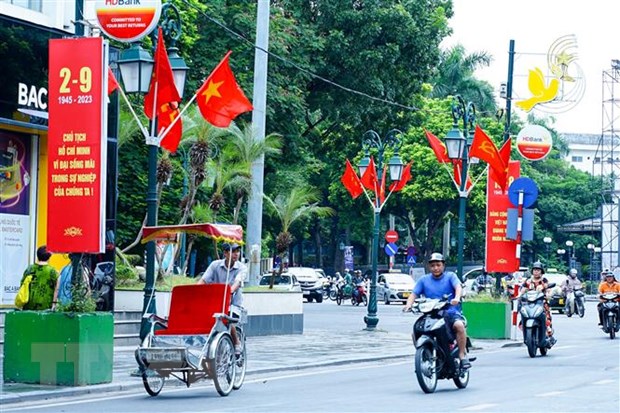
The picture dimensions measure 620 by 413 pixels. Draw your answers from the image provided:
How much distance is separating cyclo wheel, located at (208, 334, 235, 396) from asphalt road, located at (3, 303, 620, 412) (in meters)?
0.15

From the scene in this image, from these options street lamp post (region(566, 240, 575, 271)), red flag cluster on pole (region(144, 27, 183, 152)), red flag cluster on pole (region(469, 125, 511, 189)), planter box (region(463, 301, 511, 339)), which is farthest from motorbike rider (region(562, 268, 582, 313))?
street lamp post (region(566, 240, 575, 271))

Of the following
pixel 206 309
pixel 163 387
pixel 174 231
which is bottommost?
pixel 163 387

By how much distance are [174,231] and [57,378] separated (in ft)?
7.73

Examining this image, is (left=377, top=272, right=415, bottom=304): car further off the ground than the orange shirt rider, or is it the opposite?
the orange shirt rider

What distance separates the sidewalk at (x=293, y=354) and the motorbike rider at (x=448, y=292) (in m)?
3.80

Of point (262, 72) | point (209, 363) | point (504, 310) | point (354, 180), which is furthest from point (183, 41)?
point (209, 363)

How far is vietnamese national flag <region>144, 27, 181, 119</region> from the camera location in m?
18.4

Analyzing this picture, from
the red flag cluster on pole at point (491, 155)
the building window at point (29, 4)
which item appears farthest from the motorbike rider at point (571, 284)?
the building window at point (29, 4)

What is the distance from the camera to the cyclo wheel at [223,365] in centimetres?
1473

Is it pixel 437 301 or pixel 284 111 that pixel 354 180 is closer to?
pixel 284 111

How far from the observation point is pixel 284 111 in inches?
1481

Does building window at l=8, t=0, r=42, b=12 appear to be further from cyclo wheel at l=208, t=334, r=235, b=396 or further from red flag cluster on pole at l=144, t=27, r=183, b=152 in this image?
cyclo wheel at l=208, t=334, r=235, b=396

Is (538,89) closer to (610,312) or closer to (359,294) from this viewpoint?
(610,312)

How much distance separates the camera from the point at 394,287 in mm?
55969
